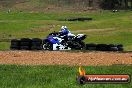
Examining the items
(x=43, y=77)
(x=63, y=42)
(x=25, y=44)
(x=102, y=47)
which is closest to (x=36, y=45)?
(x=25, y=44)

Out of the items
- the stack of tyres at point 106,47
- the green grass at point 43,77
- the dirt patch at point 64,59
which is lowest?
the stack of tyres at point 106,47

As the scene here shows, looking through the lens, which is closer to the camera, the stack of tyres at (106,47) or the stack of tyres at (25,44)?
the stack of tyres at (106,47)

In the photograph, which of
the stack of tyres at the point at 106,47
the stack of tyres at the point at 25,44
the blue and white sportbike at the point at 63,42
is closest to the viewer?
the stack of tyres at the point at 106,47

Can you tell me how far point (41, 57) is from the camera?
22.2 meters

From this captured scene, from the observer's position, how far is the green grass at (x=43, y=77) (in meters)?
12.6

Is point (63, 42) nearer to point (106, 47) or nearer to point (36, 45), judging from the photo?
point (36, 45)

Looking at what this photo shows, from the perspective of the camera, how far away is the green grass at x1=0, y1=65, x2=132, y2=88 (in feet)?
41.2

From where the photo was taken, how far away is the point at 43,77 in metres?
14.4

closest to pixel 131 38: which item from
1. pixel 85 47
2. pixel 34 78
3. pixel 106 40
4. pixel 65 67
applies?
pixel 106 40

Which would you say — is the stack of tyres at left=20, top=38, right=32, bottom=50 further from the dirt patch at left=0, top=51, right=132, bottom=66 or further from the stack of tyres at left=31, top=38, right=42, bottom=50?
the dirt patch at left=0, top=51, right=132, bottom=66

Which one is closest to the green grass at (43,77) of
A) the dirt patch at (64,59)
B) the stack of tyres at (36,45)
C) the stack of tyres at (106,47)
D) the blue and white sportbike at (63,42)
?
the dirt patch at (64,59)

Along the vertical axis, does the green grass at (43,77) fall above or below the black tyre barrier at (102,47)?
above

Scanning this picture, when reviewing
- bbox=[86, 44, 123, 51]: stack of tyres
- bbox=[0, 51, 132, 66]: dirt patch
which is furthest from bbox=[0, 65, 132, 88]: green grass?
bbox=[86, 44, 123, 51]: stack of tyres

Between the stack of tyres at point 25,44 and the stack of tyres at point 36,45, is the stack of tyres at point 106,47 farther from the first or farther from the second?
the stack of tyres at point 25,44
